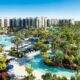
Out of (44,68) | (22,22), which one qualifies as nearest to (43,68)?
(44,68)

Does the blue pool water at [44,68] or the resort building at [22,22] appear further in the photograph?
the resort building at [22,22]

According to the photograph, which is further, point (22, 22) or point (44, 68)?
point (22, 22)

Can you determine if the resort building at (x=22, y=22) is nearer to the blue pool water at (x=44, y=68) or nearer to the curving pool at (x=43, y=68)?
the curving pool at (x=43, y=68)

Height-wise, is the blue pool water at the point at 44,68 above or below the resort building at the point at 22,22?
below

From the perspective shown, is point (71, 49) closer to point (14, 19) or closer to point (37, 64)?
point (37, 64)

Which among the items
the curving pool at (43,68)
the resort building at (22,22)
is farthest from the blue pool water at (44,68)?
the resort building at (22,22)

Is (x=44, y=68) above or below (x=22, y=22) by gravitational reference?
below

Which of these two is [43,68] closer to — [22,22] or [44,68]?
[44,68]

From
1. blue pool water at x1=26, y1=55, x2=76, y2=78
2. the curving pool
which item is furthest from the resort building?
blue pool water at x1=26, y1=55, x2=76, y2=78

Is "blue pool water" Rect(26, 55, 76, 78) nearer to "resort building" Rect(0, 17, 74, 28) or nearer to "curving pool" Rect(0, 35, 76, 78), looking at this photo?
"curving pool" Rect(0, 35, 76, 78)

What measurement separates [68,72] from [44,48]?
30.9 feet

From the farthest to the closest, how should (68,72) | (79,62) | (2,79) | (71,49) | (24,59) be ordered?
(71,49) → (24,59) → (79,62) → (68,72) → (2,79)

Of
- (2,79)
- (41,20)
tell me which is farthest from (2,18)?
(2,79)

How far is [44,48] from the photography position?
32.2m
